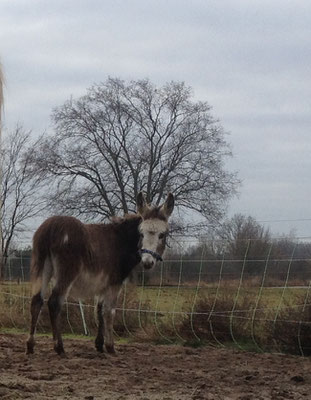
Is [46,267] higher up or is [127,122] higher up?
[127,122]

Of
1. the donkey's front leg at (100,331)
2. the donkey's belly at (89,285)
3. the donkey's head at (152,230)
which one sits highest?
the donkey's head at (152,230)

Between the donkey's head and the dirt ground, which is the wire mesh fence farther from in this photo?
the donkey's head

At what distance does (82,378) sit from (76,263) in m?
1.98

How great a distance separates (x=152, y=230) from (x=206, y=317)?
6.05 feet

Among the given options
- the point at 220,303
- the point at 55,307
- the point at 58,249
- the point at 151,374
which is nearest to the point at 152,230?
the point at 58,249

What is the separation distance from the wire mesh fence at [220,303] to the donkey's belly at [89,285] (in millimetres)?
644

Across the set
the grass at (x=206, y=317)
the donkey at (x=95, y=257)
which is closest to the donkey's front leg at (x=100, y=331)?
the donkey at (x=95, y=257)

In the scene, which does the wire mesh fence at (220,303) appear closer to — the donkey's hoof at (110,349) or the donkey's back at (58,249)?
the donkey's hoof at (110,349)

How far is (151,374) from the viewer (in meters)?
6.62

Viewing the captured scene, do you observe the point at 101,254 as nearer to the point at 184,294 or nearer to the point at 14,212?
the point at 184,294

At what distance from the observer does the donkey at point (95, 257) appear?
7.83m

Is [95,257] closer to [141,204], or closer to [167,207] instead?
[141,204]

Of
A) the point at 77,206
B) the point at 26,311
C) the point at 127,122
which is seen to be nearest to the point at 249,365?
the point at 26,311

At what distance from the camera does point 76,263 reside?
793 cm
